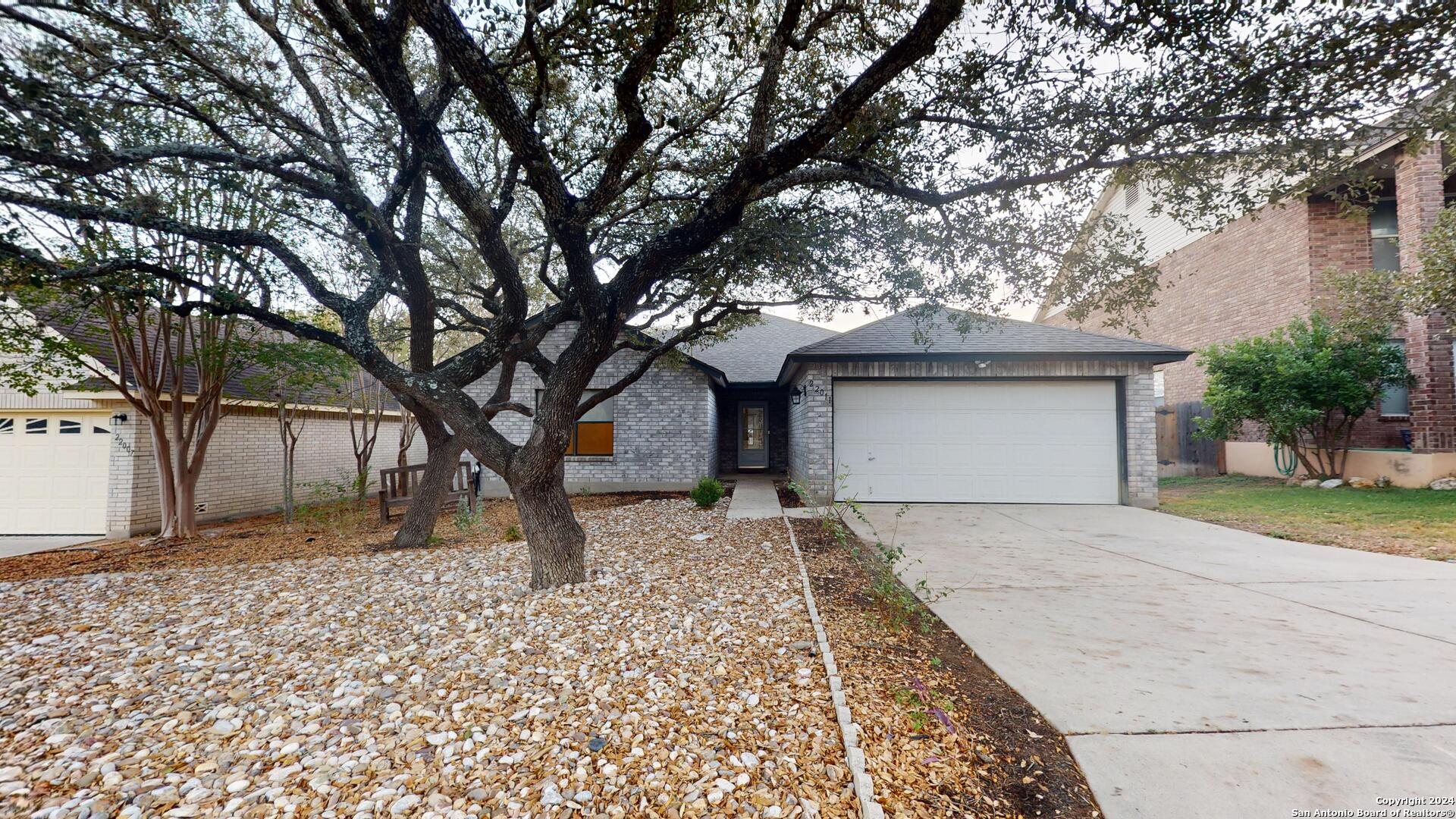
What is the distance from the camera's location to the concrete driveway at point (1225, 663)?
2.07 metres

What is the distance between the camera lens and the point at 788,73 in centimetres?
511

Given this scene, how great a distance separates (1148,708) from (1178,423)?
627 inches

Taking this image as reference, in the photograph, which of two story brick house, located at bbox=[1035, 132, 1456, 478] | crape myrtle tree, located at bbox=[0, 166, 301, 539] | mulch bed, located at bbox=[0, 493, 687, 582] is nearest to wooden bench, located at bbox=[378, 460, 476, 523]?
mulch bed, located at bbox=[0, 493, 687, 582]

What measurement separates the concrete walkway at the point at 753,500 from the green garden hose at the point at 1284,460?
11028 mm

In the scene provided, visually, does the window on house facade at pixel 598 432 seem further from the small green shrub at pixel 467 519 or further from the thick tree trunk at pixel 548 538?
the thick tree trunk at pixel 548 538

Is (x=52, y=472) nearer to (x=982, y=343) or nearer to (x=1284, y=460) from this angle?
(x=982, y=343)

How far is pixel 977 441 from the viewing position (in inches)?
361

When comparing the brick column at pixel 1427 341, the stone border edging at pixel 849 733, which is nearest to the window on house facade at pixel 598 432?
the stone border edging at pixel 849 733

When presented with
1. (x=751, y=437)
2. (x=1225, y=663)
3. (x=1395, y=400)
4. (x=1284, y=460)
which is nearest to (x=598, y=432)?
(x=751, y=437)

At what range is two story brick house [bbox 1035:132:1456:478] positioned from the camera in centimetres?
973

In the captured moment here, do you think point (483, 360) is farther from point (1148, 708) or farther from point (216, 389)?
point (216, 389)

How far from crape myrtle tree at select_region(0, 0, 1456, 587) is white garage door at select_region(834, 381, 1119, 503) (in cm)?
317

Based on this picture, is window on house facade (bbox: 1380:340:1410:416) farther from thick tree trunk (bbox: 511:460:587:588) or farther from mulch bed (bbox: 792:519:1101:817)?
thick tree trunk (bbox: 511:460:587:588)

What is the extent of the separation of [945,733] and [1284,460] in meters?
14.7
